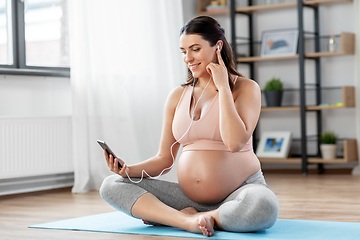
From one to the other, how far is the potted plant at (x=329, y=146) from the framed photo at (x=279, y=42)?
0.75 m

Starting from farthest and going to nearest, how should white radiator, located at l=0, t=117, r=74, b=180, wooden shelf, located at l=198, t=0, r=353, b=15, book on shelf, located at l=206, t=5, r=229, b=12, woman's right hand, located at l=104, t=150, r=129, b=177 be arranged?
book on shelf, located at l=206, t=5, r=229, b=12, wooden shelf, located at l=198, t=0, r=353, b=15, white radiator, located at l=0, t=117, r=74, b=180, woman's right hand, located at l=104, t=150, r=129, b=177

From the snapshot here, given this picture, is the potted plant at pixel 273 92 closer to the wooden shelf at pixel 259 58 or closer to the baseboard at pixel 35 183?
the wooden shelf at pixel 259 58

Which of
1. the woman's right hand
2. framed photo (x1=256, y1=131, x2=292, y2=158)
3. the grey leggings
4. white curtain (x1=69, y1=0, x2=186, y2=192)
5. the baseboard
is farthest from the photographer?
framed photo (x1=256, y1=131, x2=292, y2=158)

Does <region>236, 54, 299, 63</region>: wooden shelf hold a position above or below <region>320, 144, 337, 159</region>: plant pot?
above

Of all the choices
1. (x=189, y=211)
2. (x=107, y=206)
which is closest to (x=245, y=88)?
(x=189, y=211)

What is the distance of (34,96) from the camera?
3721 mm

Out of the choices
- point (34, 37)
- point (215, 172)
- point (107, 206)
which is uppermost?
point (34, 37)

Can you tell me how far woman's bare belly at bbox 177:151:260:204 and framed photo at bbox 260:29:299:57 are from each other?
9.13 ft

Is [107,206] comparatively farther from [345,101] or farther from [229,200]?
[345,101]

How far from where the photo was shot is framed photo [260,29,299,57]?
182 inches

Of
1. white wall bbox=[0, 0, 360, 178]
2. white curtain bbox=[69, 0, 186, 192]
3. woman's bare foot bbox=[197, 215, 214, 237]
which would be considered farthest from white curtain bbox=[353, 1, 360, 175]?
woman's bare foot bbox=[197, 215, 214, 237]

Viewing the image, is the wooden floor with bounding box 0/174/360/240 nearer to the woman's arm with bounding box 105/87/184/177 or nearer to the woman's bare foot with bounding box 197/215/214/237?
the woman's bare foot with bounding box 197/215/214/237

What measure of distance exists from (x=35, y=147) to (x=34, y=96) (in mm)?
374

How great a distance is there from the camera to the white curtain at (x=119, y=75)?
3676 millimetres
